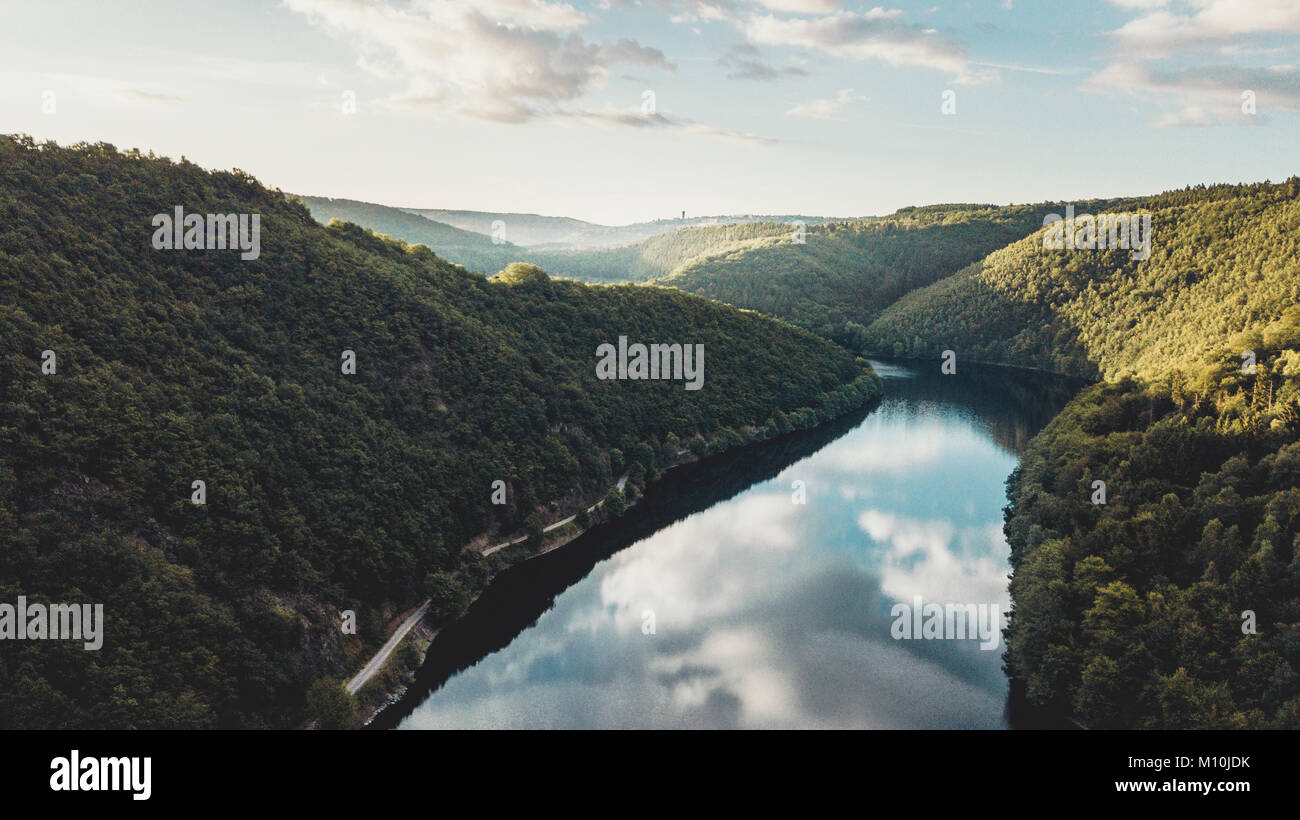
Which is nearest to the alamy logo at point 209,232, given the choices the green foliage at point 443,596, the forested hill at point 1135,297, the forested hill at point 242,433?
the forested hill at point 242,433

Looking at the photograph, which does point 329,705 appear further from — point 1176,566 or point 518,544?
point 1176,566

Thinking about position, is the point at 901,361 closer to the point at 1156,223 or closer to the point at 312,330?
the point at 1156,223

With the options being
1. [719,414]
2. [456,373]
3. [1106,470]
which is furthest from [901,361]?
[456,373]

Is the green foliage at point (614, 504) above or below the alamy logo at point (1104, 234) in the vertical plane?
below

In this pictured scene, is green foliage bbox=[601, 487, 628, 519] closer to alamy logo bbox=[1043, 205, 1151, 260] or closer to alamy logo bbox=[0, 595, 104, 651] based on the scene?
alamy logo bbox=[0, 595, 104, 651]

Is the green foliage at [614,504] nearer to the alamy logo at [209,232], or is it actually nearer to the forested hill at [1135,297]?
the alamy logo at [209,232]
